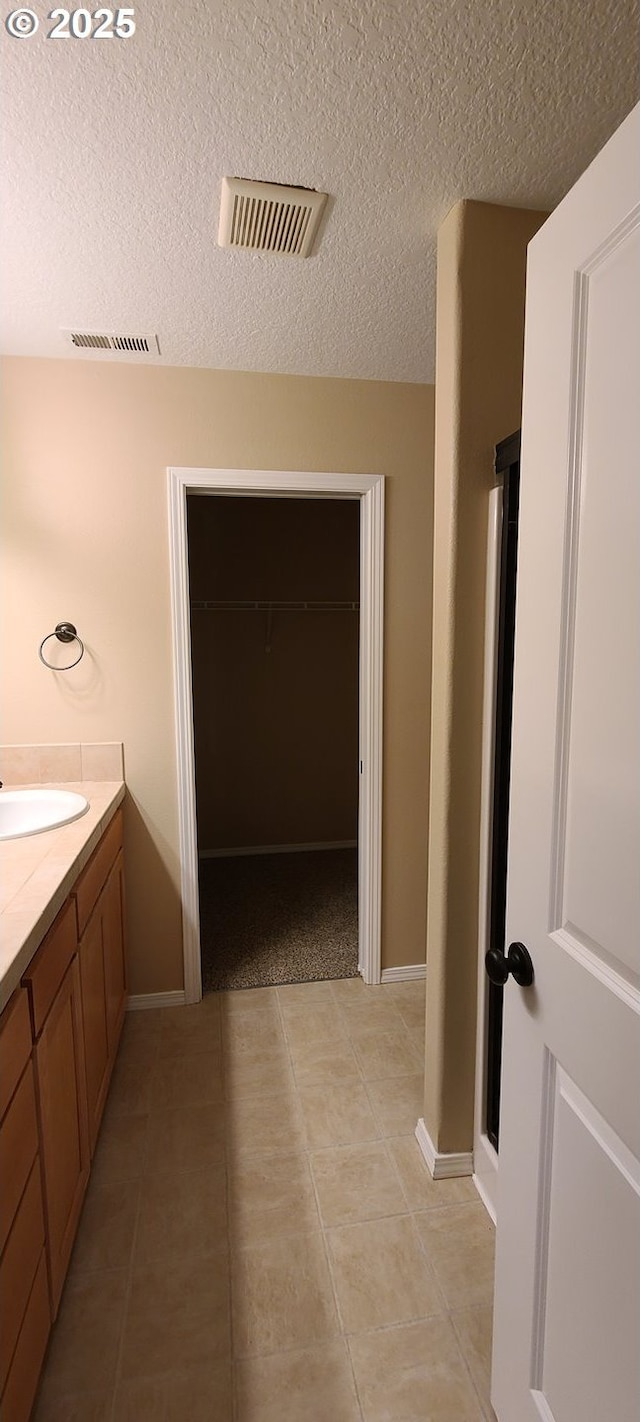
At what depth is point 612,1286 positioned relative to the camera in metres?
0.80

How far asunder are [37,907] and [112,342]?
6.08 feet

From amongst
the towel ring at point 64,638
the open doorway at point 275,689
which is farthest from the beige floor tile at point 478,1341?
the open doorway at point 275,689

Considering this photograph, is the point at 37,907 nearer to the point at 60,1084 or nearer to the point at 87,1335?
the point at 60,1084

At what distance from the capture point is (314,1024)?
96.7 inches

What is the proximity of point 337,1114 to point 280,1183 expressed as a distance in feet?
1.00

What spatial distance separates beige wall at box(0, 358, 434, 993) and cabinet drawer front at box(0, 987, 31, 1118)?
1331mm

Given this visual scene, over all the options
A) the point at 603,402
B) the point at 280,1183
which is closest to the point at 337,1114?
the point at 280,1183

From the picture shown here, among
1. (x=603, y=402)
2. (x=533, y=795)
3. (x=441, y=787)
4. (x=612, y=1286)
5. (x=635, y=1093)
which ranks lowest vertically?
(x=612, y=1286)

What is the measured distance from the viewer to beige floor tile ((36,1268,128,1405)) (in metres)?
1.27

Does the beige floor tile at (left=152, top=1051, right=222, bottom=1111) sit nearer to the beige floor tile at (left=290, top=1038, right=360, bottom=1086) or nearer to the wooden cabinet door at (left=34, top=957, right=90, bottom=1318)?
the beige floor tile at (left=290, top=1038, right=360, bottom=1086)

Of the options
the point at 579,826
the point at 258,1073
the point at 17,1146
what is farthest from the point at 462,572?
the point at 258,1073

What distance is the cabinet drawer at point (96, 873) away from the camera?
1.68m

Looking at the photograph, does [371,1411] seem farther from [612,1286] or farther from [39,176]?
[39,176]

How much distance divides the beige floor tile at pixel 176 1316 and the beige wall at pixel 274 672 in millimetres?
2884
